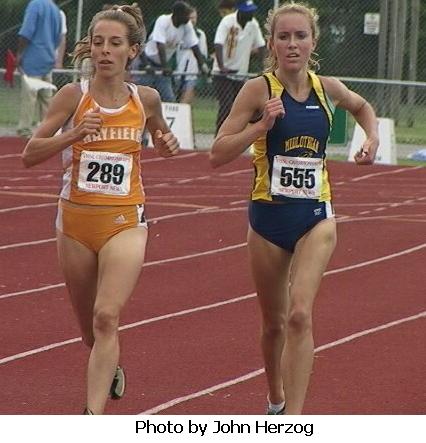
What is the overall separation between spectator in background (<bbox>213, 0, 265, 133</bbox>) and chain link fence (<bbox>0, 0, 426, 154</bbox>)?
0.28m

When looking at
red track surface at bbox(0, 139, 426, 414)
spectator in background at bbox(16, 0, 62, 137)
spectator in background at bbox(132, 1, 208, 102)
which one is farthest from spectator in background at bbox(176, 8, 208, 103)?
red track surface at bbox(0, 139, 426, 414)

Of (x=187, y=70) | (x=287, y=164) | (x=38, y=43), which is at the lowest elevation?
(x=187, y=70)

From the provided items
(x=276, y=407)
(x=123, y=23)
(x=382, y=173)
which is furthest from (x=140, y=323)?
(x=382, y=173)

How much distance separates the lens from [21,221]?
14.8 meters

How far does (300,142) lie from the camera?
7.30m

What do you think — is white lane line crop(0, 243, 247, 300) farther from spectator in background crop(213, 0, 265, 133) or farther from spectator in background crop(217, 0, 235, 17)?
spectator in background crop(217, 0, 235, 17)

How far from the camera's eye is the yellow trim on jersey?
289 inches

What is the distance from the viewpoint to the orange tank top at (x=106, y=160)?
7250 millimetres

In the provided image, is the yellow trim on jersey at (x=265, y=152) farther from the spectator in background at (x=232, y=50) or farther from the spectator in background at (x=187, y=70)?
the spectator in background at (x=187, y=70)

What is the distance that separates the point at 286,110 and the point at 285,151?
184mm

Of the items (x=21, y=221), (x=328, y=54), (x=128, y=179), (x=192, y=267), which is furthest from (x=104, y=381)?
(x=328, y=54)

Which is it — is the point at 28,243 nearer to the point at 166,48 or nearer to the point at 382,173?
the point at 382,173

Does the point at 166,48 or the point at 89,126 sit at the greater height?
the point at 89,126

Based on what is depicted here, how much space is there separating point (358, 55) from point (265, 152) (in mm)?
19205
